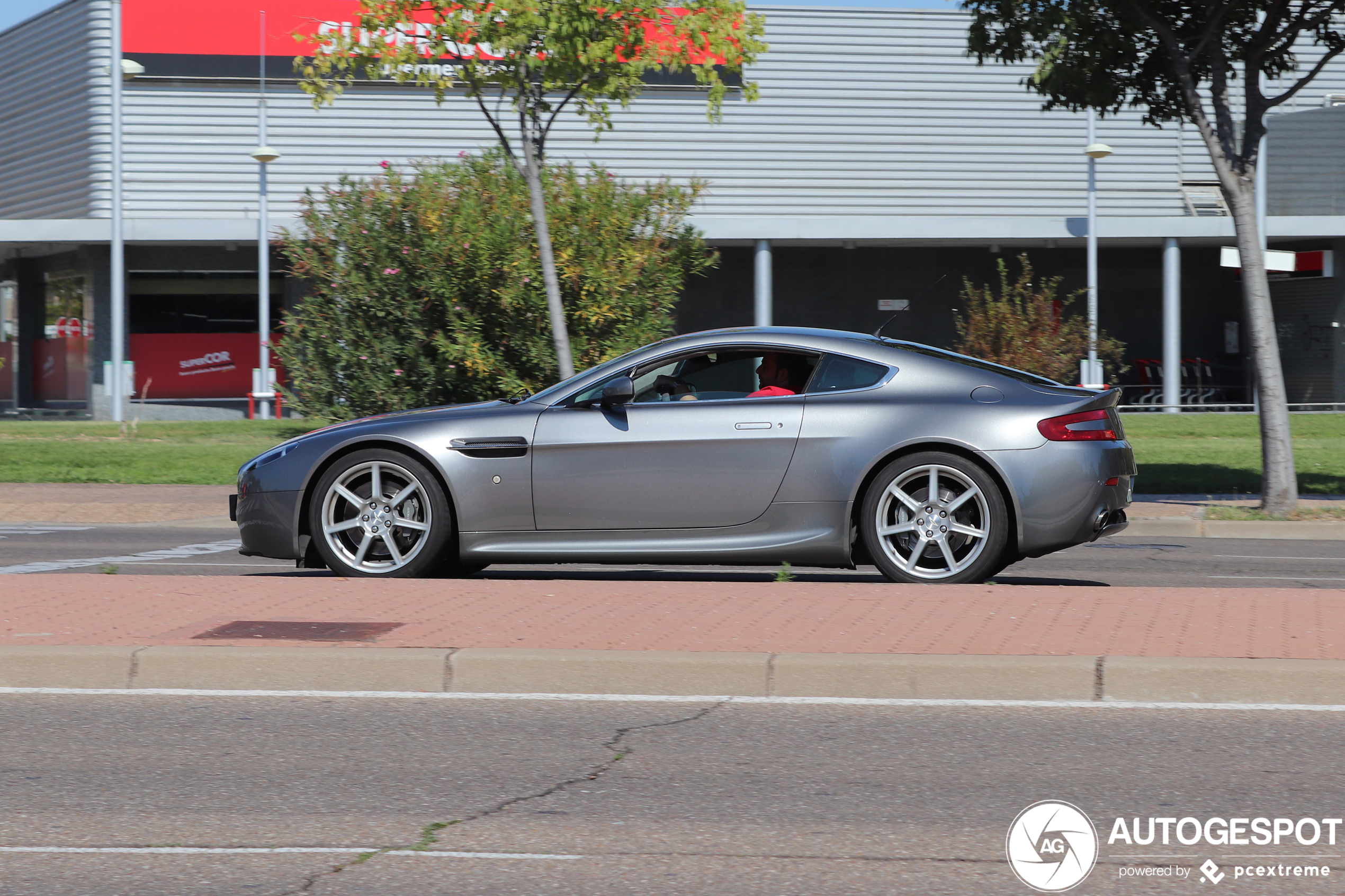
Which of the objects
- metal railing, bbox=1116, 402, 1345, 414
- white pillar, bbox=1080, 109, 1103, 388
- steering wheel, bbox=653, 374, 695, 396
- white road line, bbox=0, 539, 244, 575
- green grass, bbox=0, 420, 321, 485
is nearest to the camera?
steering wheel, bbox=653, 374, 695, 396

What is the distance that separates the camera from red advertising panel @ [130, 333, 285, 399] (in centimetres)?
3136

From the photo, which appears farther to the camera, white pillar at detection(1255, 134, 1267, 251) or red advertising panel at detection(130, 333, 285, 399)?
red advertising panel at detection(130, 333, 285, 399)

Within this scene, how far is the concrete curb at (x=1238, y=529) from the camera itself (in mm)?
13242

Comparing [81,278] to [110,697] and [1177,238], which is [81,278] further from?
[110,697]

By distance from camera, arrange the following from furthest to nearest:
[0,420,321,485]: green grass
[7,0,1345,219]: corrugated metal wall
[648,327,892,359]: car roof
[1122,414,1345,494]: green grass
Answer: [7,0,1345,219]: corrugated metal wall, [0,420,321,485]: green grass, [1122,414,1345,494]: green grass, [648,327,892,359]: car roof

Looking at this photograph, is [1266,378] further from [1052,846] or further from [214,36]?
[214,36]

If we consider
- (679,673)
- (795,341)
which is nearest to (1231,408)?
(795,341)

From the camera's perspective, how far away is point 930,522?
7.95 m

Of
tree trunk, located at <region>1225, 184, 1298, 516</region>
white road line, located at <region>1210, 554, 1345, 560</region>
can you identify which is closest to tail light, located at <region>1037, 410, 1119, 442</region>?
white road line, located at <region>1210, 554, 1345, 560</region>

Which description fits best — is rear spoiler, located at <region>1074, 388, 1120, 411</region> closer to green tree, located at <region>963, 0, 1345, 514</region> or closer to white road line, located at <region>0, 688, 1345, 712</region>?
white road line, located at <region>0, 688, 1345, 712</region>

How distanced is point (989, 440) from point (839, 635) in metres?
1.96

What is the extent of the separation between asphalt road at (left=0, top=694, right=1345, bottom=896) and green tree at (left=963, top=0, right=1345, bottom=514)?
9.33 m

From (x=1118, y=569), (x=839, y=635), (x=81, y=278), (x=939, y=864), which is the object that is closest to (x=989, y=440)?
(x=839, y=635)

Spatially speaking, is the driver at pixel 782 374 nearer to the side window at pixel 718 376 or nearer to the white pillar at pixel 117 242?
the side window at pixel 718 376
